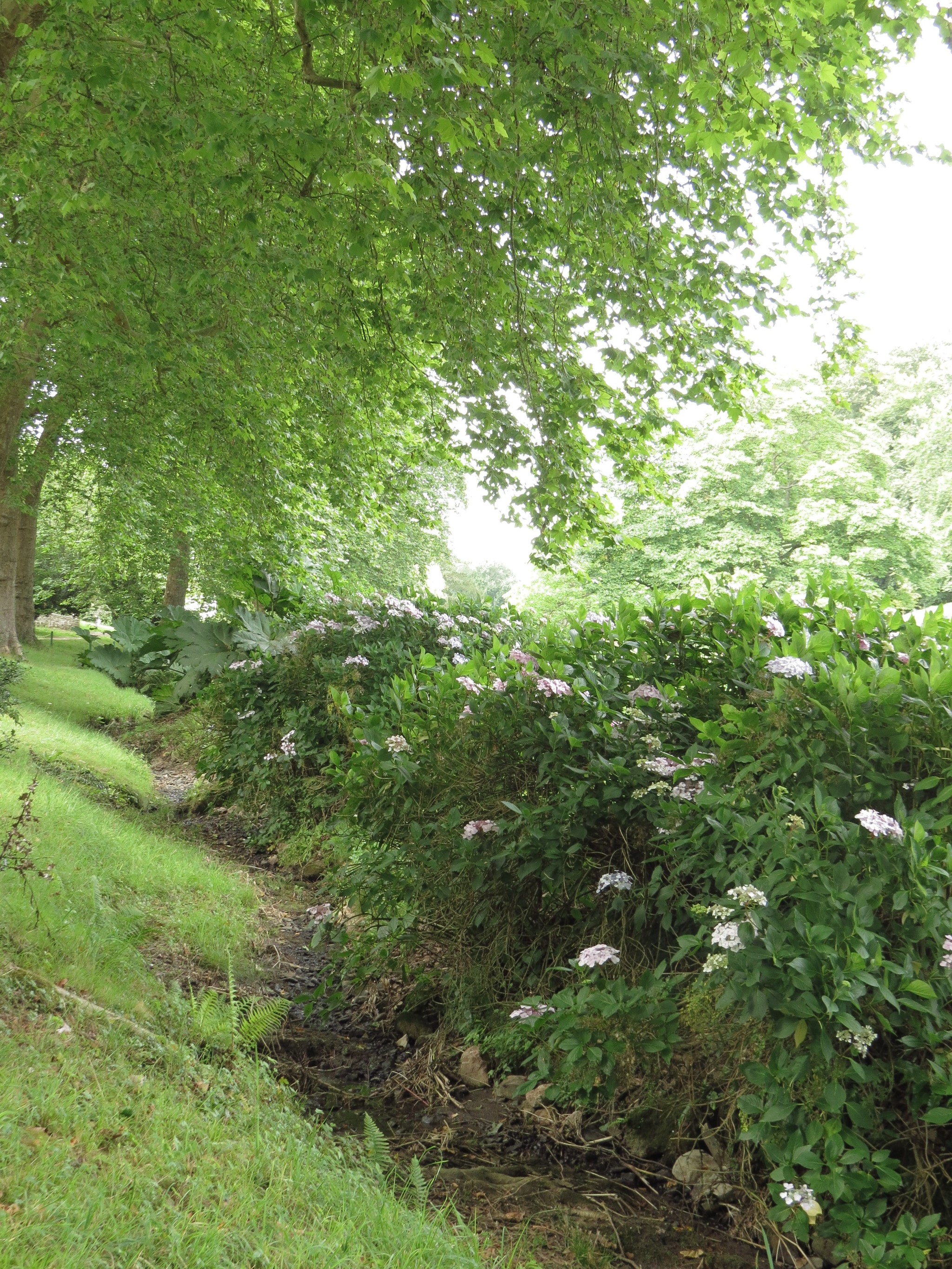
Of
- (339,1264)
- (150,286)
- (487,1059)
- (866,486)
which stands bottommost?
(487,1059)

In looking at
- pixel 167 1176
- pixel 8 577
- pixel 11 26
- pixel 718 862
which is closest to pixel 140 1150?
pixel 167 1176

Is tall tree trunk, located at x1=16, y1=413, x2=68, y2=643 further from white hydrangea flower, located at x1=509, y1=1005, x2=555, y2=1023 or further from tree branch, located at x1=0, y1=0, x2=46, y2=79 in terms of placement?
white hydrangea flower, located at x1=509, y1=1005, x2=555, y2=1023

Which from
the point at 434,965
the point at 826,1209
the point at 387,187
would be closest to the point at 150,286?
the point at 387,187

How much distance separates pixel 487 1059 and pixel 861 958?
2209mm

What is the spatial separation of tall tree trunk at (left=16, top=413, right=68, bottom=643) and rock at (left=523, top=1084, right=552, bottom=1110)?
1023 centimetres

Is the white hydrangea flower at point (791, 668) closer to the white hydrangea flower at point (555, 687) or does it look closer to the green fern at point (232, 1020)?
the white hydrangea flower at point (555, 687)

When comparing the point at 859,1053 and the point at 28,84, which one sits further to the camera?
the point at 28,84

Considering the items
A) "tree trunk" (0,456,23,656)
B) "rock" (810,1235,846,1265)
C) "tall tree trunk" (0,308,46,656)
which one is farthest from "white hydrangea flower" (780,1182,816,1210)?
"tree trunk" (0,456,23,656)

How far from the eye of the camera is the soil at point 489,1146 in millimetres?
2633

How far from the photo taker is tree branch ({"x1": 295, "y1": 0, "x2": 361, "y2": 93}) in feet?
16.5

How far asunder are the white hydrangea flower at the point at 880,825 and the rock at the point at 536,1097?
6.05ft

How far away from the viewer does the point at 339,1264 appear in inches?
83.4

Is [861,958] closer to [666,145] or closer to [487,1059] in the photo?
[487,1059]

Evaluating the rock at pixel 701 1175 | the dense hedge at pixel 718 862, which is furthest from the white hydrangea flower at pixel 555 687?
the rock at pixel 701 1175
